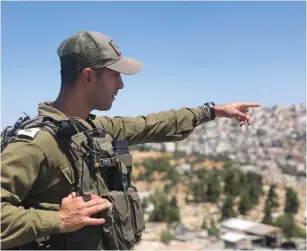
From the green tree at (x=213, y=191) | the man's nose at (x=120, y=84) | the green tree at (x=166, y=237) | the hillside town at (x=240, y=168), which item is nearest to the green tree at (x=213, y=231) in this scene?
the hillside town at (x=240, y=168)

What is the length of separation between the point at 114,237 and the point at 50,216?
0.20 metres

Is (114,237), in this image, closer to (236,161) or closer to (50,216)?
(50,216)

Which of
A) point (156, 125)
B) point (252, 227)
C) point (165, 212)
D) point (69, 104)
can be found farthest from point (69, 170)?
point (165, 212)

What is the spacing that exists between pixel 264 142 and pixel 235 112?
49.6 metres

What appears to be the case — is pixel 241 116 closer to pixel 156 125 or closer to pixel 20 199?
pixel 156 125

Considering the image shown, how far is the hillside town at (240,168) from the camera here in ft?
56.6

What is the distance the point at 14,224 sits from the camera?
0.96m

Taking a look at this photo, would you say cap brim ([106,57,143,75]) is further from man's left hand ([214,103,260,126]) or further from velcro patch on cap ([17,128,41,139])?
man's left hand ([214,103,260,126])

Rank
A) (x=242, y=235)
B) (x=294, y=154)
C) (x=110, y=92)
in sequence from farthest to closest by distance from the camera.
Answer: (x=294, y=154), (x=242, y=235), (x=110, y=92)

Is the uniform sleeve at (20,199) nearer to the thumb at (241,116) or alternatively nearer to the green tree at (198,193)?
the thumb at (241,116)

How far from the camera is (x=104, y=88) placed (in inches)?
46.6

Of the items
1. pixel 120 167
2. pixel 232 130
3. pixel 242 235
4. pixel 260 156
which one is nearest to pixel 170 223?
pixel 242 235

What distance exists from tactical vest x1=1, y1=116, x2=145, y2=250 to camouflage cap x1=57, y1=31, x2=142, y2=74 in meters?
0.16

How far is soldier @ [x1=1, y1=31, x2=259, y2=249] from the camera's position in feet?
3.21
